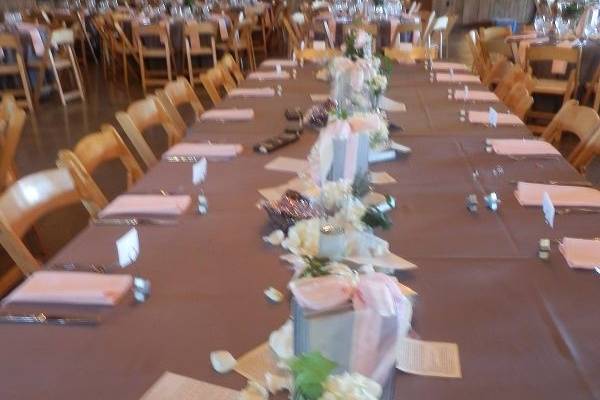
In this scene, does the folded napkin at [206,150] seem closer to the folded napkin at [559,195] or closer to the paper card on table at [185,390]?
the folded napkin at [559,195]

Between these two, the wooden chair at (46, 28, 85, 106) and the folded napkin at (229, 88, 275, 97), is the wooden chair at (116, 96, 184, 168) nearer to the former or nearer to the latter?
the folded napkin at (229, 88, 275, 97)

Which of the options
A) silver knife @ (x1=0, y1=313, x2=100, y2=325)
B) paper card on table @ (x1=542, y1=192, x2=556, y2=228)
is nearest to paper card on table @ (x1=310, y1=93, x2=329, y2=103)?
paper card on table @ (x1=542, y1=192, x2=556, y2=228)

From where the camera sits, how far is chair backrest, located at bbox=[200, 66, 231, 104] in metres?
3.39

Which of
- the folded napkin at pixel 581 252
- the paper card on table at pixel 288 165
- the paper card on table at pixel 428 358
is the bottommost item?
the paper card on table at pixel 428 358

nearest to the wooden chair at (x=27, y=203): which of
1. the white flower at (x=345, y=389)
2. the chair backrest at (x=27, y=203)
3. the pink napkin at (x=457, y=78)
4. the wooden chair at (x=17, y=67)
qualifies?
the chair backrest at (x=27, y=203)

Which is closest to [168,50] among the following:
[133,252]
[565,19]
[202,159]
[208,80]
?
[208,80]

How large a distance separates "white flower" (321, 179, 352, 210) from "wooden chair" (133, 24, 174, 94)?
5.61 metres

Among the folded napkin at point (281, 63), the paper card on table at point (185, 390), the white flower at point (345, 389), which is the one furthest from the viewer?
the folded napkin at point (281, 63)

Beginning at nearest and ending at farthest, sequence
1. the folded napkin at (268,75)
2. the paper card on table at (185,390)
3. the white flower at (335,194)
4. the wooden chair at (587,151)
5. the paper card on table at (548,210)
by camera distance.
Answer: the paper card on table at (185,390), the white flower at (335,194), the paper card on table at (548,210), the wooden chair at (587,151), the folded napkin at (268,75)

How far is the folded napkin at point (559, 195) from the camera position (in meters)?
1.73

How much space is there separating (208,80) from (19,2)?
8089 mm

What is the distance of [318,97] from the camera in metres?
3.25

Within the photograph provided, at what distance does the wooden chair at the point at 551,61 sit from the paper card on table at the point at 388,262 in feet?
10.0

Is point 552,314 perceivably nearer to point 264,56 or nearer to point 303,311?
point 303,311
